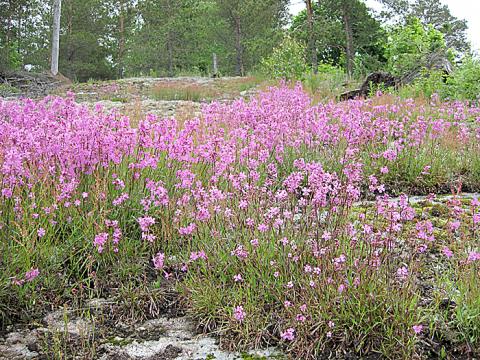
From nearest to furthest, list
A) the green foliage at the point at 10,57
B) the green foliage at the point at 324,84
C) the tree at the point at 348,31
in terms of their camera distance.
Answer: the green foliage at the point at 324,84 < the tree at the point at 348,31 < the green foliage at the point at 10,57

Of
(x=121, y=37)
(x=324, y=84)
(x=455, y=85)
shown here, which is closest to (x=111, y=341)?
(x=455, y=85)

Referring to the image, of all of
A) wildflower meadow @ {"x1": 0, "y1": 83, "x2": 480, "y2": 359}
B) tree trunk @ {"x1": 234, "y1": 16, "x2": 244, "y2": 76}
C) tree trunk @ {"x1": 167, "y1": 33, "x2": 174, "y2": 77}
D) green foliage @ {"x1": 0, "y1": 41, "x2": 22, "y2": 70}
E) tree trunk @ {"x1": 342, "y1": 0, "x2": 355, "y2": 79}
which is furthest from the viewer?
tree trunk @ {"x1": 167, "y1": 33, "x2": 174, "y2": 77}

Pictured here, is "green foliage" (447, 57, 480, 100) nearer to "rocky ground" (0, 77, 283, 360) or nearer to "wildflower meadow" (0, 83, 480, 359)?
"wildflower meadow" (0, 83, 480, 359)

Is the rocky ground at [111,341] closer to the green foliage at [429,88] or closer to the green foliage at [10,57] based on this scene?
the green foliage at [429,88]

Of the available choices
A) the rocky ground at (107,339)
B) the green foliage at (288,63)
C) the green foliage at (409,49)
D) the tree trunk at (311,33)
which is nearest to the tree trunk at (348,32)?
the tree trunk at (311,33)

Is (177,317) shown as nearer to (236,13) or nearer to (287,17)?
(236,13)

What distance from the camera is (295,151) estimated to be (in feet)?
16.7

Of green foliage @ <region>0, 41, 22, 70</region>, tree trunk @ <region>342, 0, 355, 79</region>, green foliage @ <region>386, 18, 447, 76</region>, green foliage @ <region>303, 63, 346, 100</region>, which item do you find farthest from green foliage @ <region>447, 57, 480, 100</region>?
green foliage @ <region>0, 41, 22, 70</region>

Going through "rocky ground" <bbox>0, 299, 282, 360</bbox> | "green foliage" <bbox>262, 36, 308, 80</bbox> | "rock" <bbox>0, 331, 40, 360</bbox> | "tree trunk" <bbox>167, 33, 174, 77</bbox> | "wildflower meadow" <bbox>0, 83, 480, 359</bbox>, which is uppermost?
"tree trunk" <bbox>167, 33, 174, 77</bbox>

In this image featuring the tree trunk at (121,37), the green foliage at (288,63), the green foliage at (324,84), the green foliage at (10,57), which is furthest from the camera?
the tree trunk at (121,37)

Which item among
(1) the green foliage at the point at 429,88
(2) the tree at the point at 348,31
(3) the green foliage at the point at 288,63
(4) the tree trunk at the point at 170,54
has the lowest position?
(1) the green foliage at the point at 429,88

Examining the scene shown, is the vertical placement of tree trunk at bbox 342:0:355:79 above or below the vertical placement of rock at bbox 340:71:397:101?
above

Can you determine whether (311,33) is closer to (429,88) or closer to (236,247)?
(429,88)

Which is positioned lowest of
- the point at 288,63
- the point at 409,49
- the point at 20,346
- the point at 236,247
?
the point at 20,346
